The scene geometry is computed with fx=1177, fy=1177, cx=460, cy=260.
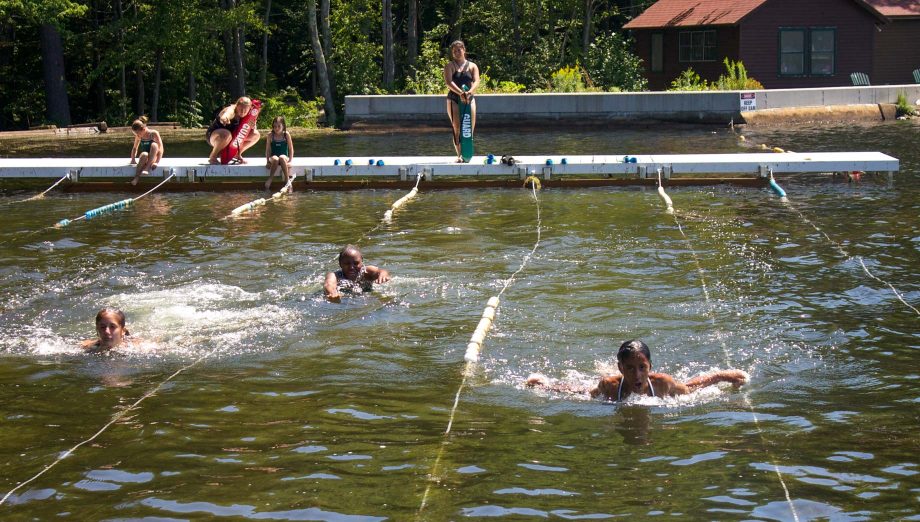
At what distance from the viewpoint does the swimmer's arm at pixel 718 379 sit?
891 centimetres

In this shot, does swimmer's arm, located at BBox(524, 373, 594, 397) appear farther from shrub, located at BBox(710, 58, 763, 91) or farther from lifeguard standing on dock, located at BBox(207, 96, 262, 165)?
shrub, located at BBox(710, 58, 763, 91)

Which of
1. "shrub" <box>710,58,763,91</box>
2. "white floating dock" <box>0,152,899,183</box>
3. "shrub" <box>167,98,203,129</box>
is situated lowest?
"white floating dock" <box>0,152,899,183</box>

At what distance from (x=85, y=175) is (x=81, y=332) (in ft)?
35.5

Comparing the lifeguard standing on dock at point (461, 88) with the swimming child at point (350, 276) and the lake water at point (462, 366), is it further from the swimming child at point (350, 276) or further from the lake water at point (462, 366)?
the swimming child at point (350, 276)

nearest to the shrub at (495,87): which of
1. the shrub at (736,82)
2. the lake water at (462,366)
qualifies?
the shrub at (736,82)

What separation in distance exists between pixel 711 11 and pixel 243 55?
17103 mm

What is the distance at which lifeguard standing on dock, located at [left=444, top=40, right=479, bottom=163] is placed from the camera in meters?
19.4

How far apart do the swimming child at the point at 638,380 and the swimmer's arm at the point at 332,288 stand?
135 inches

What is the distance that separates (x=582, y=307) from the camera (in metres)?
11.6

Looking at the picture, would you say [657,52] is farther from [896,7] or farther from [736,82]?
[896,7]

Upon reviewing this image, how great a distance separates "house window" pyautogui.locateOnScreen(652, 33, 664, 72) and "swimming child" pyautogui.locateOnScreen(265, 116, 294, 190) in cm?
2568

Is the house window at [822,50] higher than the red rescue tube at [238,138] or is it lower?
higher

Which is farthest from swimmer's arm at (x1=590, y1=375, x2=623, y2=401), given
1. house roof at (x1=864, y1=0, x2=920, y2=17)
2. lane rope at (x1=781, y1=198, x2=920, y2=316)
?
house roof at (x1=864, y1=0, x2=920, y2=17)

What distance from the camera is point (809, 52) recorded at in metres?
41.1
